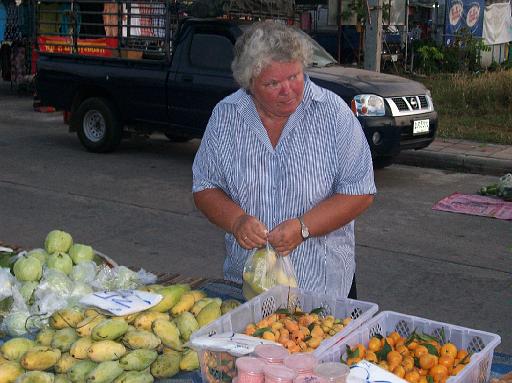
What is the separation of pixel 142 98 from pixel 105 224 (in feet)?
11.2

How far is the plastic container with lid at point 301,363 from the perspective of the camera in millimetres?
2232

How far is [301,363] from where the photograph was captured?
226 centimetres

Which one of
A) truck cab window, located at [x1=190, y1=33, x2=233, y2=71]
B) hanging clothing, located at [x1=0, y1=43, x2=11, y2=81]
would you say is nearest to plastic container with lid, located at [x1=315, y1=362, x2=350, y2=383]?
truck cab window, located at [x1=190, y1=33, x2=233, y2=71]

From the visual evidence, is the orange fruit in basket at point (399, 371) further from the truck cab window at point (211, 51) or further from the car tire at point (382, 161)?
the truck cab window at point (211, 51)

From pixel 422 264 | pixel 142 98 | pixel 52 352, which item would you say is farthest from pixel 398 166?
pixel 52 352

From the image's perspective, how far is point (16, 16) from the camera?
19.0 meters

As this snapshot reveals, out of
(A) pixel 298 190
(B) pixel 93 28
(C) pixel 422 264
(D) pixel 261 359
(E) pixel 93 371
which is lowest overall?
(C) pixel 422 264

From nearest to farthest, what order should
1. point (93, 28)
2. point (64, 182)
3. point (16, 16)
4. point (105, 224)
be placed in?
1. point (105, 224)
2. point (64, 182)
3. point (93, 28)
4. point (16, 16)

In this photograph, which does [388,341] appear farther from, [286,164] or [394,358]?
[286,164]

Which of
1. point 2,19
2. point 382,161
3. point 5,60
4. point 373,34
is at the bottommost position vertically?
point 382,161

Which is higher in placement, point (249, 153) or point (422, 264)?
point (249, 153)

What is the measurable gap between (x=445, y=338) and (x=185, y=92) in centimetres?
807

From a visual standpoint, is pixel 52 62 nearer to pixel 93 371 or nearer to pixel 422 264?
pixel 422 264

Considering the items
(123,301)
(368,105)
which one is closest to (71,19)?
(368,105)
